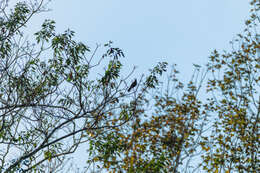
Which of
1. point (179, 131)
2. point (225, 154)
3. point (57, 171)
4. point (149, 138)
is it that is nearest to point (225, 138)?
point (225, 154)

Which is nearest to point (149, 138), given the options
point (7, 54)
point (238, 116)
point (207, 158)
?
point (207, 158)

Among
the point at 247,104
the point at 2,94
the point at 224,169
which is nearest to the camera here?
the point at 2,94

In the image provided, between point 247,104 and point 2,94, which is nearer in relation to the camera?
point 2,94

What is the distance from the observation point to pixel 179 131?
11.6 meters

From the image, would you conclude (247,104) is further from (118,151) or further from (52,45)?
(52,45)

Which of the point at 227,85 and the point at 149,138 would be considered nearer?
the point at 149,138

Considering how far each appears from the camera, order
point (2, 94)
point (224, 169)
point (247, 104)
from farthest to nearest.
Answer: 1. point (247, 104)
2. point (224, 169)
3. point (2, 94)

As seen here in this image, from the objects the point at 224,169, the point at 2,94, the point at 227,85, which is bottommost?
the point at 224,169

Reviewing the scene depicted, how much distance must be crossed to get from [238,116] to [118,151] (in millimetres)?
3965

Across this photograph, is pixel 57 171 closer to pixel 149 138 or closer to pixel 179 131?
pixel 149 138

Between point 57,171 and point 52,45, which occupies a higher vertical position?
point 52,45

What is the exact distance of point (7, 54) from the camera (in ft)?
35.7

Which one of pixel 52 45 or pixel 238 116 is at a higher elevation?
pixel 52 45

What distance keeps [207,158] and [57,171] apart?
487 cm
